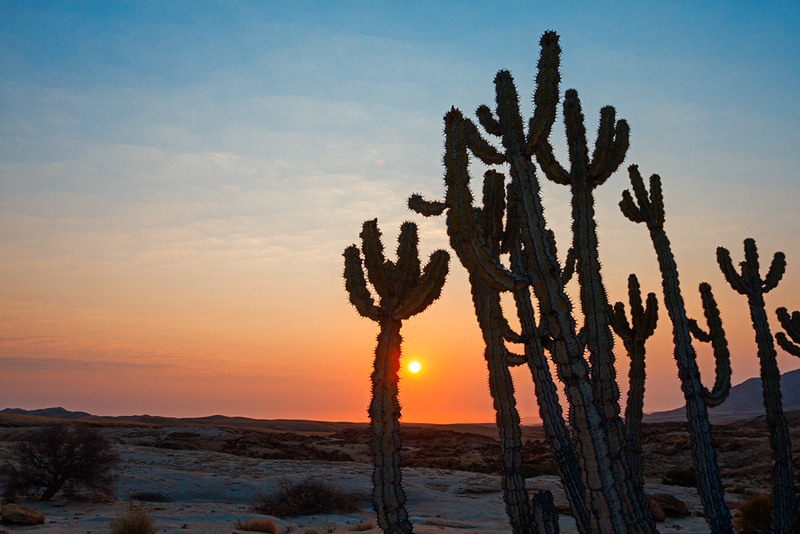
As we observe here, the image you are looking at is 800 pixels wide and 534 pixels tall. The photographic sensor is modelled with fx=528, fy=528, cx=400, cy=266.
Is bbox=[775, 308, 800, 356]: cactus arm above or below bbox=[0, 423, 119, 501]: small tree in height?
above

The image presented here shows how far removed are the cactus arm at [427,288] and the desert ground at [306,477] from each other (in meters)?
7.82

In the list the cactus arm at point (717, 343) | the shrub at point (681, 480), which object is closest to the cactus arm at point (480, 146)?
the cactus arm at point (717, 343)

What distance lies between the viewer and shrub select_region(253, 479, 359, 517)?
15578mm

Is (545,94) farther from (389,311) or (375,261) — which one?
(389,311)

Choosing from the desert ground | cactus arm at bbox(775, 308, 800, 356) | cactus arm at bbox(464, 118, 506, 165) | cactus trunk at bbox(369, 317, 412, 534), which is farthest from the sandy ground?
cactus arm at bbox(464, 118, 506, 165)

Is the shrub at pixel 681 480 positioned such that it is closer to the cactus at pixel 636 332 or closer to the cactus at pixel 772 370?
the cactus at pixel 772 370

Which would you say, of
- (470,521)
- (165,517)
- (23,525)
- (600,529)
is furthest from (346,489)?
(600,529)

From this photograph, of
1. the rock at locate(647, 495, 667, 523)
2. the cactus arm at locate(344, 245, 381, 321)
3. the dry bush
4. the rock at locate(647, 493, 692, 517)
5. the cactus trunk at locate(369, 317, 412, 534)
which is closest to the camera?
the cactus trunk at locate(369, 317, 412, 534)

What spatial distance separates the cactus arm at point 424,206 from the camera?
290 inches

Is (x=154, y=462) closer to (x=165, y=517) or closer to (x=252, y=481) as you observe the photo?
(x=252, y=481)

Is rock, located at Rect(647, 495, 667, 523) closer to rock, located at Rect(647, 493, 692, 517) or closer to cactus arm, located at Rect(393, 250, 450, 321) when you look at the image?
rock, located at Rect(647, 493, 692, 517)

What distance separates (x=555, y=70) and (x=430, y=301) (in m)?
3.46

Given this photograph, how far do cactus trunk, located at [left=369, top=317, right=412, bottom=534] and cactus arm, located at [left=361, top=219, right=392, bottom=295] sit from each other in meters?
0.51

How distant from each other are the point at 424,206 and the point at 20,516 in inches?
465
